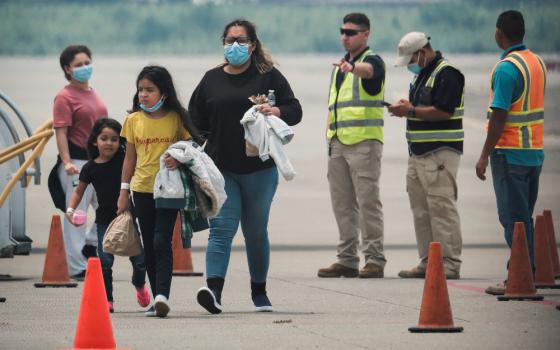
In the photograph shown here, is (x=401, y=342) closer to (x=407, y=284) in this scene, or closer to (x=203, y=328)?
(x=203, y=328)

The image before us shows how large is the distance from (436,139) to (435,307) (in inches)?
138

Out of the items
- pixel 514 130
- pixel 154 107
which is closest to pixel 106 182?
pixel 154 107

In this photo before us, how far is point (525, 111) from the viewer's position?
11.1m

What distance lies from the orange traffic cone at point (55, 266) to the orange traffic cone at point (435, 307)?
361cm

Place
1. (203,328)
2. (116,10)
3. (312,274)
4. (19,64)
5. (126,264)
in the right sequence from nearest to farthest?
(203,328) < (312,274) < (126,264) < (19,64) < (116,10)

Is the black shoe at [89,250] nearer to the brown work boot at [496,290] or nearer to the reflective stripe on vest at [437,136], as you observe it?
the reflective stripe on vest at [437,136]

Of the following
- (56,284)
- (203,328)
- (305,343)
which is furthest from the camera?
(56,284)

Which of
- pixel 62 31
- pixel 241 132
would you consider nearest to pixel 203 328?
pixel 241 132

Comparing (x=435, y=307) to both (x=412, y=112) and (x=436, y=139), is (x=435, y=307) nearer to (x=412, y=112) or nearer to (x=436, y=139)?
(x=412, y=112)

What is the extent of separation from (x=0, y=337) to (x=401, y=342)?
2.20 meters

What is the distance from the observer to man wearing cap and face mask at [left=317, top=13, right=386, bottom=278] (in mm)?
12617

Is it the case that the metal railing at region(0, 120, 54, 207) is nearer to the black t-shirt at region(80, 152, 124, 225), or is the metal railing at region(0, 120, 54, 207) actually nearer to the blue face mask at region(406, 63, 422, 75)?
the black t-shirt at region(80, 152, 124, 225)

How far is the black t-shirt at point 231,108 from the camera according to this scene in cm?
1023

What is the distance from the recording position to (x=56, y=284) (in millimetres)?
11852
